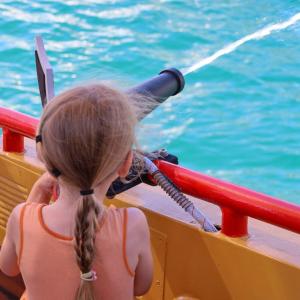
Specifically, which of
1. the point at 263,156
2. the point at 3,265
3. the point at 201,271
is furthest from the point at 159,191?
the point at 263,156

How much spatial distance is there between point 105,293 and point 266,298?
531mm

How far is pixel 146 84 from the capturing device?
1.81m

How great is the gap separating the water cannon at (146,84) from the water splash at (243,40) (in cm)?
423

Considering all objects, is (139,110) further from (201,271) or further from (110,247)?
(201,271)

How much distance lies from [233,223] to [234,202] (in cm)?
11

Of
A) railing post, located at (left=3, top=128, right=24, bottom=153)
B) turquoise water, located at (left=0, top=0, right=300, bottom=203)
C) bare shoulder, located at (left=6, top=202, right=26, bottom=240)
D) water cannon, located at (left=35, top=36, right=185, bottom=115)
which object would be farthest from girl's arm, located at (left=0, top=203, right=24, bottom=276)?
turquoise water, located at (left=0, top=0, right=300, bottom=203)

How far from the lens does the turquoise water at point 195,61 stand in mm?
5129

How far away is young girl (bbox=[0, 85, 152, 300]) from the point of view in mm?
1342

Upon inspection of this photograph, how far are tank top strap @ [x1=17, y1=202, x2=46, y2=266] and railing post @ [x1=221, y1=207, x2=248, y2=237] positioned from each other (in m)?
0.55

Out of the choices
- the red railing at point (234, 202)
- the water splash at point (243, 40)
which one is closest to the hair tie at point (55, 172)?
the red railing at point (234, 202)

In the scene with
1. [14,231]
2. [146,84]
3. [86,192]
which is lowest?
[14,231]

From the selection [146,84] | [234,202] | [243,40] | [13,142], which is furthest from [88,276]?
[243,40]

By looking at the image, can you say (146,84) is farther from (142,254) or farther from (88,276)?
(88,276)

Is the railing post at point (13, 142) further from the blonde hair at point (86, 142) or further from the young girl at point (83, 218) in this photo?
the blonde hair at point (86, 142)
